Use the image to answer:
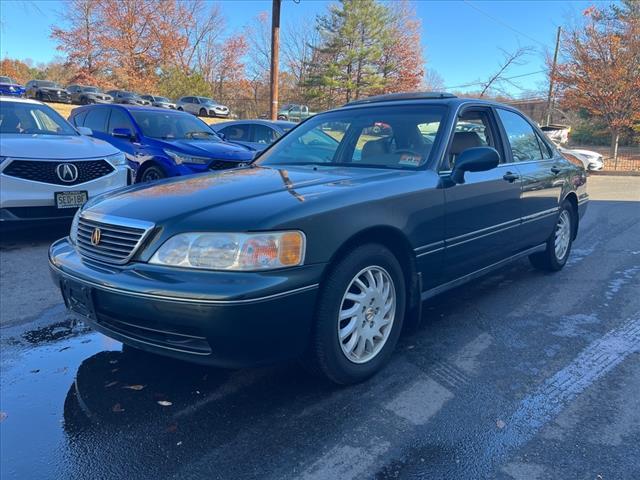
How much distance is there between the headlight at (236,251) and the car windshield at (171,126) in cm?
639

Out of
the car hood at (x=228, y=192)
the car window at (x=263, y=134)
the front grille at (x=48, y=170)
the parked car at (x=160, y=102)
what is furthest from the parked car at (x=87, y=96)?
the car hood at (x=228, y=192)

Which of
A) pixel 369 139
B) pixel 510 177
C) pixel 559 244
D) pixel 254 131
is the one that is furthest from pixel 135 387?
pixel 254 131

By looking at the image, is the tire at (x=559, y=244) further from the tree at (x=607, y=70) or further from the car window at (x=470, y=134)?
the tree at (x=607, y=70)

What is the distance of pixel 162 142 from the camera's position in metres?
8.05

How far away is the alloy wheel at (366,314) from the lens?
2805 millimetres

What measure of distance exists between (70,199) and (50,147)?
700 millimetres

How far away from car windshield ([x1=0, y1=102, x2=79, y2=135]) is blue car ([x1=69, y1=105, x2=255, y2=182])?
4.16 ft

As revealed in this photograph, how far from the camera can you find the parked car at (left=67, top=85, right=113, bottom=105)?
3275 cm

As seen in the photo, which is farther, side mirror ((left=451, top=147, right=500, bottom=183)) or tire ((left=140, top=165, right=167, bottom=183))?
tire ((left=140, top=165, right=167, bottom=183))

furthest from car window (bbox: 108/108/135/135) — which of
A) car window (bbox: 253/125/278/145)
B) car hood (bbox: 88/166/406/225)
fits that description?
car hood (bbox: 88/166/406/225)

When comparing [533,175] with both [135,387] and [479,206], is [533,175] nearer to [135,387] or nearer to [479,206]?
[479,206]

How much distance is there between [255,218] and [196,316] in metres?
0.52

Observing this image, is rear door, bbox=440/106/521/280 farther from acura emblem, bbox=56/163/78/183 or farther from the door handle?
acura emblem, bbox=56/163/78/183

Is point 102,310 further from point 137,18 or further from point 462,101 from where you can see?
point 137,18
